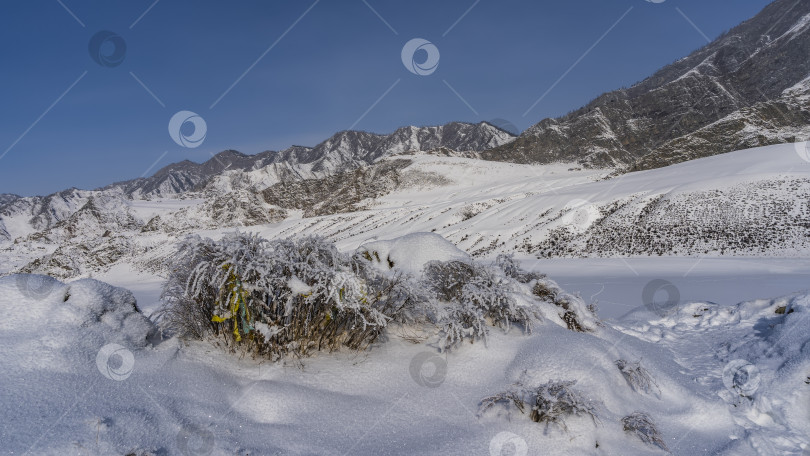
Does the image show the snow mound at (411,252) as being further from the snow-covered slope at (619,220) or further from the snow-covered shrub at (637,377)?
the snow-covered slope at (619,220)

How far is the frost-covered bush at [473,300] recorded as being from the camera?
4.93 metres

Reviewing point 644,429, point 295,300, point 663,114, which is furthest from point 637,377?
point 663,114

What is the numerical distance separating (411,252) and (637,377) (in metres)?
3.49

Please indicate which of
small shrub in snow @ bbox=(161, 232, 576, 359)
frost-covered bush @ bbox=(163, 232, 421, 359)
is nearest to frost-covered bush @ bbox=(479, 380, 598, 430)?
small shrub in snow @ bbox=(161, 232, 576, 359)

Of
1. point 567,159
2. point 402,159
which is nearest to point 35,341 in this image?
point 402,159

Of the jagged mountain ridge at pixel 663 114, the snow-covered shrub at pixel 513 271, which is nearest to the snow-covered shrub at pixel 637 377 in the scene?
the snow-covered shrub at pixel 513 271

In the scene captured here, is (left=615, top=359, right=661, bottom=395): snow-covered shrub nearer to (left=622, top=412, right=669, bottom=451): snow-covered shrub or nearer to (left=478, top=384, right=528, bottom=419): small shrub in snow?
(left=622, top=412, right=669, bottom=451): snow-covered shrub

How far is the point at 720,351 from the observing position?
6.26 meters

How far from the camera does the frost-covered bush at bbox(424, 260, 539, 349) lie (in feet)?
16.2

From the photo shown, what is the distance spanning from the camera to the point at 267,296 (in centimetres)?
439

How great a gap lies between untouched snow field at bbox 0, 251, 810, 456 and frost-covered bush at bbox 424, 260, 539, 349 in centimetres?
22

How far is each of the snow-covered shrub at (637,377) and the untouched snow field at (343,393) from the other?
0.06m

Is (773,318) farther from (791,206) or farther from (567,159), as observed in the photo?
(567,159)

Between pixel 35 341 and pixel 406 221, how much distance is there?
A: 40.8m
